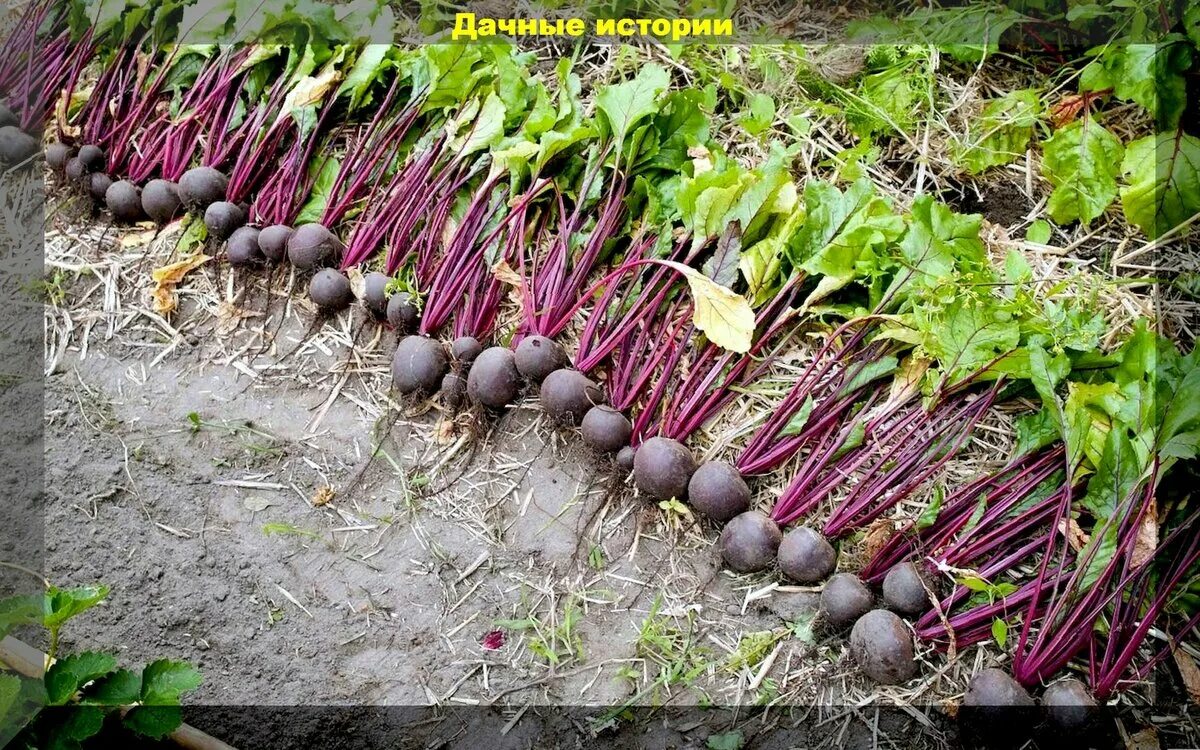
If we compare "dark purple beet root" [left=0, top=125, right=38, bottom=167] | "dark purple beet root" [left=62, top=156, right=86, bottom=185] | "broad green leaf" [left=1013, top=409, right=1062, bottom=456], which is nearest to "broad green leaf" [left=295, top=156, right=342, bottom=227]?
"dark purple beet root" [left=62, top=156, right=86, bottom=185]

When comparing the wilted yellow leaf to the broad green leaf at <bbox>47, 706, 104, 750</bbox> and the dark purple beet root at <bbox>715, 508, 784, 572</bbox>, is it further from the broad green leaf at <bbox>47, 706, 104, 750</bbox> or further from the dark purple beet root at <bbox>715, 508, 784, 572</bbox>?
the dark purple beet root at <bbox>715, 508, 784, 572</bbox>

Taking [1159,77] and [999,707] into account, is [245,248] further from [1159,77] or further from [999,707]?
[1159,77]

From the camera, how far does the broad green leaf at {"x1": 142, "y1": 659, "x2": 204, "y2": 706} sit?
1.92 metres

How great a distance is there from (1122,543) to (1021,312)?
698 mm

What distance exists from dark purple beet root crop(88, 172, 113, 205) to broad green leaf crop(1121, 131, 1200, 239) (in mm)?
3742

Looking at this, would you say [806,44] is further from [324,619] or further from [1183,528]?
[324,619]

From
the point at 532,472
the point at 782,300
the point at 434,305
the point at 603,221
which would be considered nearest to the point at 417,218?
the point at 434,305

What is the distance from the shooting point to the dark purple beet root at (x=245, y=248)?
3.50 m

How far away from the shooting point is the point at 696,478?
2.69 meters

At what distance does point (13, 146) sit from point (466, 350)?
2.45 m

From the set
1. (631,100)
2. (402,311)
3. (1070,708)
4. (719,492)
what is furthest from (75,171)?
(1070,708)

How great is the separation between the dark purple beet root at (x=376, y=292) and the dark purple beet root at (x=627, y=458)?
101 centimetres

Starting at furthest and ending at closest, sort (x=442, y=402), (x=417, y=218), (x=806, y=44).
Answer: (x=806, y=44), (x=417, y=218), (x=442, y=402)

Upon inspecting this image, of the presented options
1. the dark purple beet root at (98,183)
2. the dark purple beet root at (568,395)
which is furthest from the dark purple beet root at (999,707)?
the dark purple beet root at (98,183)
